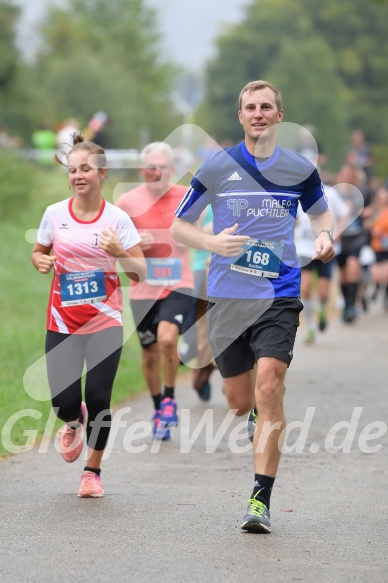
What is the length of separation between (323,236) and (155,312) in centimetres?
323

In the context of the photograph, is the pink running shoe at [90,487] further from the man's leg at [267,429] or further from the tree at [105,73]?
the tree at [105,73]

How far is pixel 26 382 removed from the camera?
11414 mm

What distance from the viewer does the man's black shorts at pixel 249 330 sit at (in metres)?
6.96

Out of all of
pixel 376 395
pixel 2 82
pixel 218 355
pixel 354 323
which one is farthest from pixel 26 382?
pixel 2 82

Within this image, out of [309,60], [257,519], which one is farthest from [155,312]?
[309,60]

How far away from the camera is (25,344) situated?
14.4 meters

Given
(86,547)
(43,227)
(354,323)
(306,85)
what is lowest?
(86,547)

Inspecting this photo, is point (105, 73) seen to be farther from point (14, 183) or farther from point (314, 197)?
point (314, 197)

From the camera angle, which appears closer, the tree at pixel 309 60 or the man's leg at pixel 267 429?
the man's leg at pixel 267 429

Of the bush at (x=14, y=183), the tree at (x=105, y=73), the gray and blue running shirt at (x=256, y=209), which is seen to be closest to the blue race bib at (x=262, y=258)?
the gray and blue running shirt at (x=256, y=209)

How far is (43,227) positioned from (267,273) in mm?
1467

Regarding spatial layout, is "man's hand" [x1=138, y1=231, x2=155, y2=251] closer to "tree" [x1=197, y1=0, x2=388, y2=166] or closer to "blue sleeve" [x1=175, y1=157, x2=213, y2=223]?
"blue sleeve" [x1=175, y1=157, x2=213, y2=223]

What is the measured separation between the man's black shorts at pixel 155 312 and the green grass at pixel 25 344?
0.47 ft

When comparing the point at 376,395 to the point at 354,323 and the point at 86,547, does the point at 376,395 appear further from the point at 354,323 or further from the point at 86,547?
the point at 354,323
